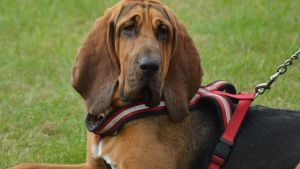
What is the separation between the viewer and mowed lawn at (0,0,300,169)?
5918mm

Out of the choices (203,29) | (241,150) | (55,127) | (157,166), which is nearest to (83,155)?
(55,127)

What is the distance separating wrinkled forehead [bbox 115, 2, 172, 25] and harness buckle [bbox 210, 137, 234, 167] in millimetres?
1193

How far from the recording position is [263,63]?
24.6ft

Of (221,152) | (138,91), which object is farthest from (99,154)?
(221,152)

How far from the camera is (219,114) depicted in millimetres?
4371

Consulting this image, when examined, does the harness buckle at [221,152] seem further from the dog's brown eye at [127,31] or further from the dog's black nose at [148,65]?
the dog's brown eye at [127,31]

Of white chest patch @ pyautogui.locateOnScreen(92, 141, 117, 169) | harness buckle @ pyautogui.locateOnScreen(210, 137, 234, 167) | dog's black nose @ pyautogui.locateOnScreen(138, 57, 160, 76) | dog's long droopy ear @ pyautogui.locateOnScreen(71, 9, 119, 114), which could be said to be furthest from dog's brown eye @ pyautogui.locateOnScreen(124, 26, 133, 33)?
harness buckle @ pyautogui.locateOnScreen(210, 137, 234, 167)

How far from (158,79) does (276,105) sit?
113 inches

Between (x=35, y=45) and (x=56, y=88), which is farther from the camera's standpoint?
(x=35, y=45)

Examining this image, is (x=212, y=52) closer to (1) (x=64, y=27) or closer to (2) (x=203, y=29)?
(2) (x=203, y=29)

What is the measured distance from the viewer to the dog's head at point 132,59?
4062 millimetres

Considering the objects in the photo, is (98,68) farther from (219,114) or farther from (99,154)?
(219,114)

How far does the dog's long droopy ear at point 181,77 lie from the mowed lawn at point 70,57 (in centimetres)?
162

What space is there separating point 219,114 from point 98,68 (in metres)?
1.17
